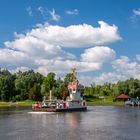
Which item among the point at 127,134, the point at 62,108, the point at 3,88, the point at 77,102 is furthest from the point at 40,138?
the point at 3,88

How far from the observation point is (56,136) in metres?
59.2

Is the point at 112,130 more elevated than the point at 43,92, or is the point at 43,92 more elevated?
the point at 43,92

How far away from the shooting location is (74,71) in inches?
5359

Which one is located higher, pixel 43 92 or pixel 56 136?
pixel 43 92

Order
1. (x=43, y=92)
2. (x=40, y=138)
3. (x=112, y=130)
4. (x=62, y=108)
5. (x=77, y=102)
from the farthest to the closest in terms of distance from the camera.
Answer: (x=43, y=92)
(x=77, y=102)
(x=62, y=108)
(x=112, y=130)
(x=40, y=138)

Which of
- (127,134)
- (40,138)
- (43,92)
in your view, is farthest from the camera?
(43,92)

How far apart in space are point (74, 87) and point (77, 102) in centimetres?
615

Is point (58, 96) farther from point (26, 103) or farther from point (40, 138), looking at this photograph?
point (40, 138)

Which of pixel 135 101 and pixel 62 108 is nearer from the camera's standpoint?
pixel 62 108

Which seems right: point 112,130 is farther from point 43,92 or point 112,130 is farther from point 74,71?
point 43,92

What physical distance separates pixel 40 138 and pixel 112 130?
1474cm

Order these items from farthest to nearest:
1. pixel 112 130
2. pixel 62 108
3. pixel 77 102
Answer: pixel 77 102, pixel 62 108, pixel 112 130

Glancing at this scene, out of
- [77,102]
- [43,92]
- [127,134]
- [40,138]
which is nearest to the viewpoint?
[40,138]

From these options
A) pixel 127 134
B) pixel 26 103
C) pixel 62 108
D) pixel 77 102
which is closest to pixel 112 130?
pixel 127 134
